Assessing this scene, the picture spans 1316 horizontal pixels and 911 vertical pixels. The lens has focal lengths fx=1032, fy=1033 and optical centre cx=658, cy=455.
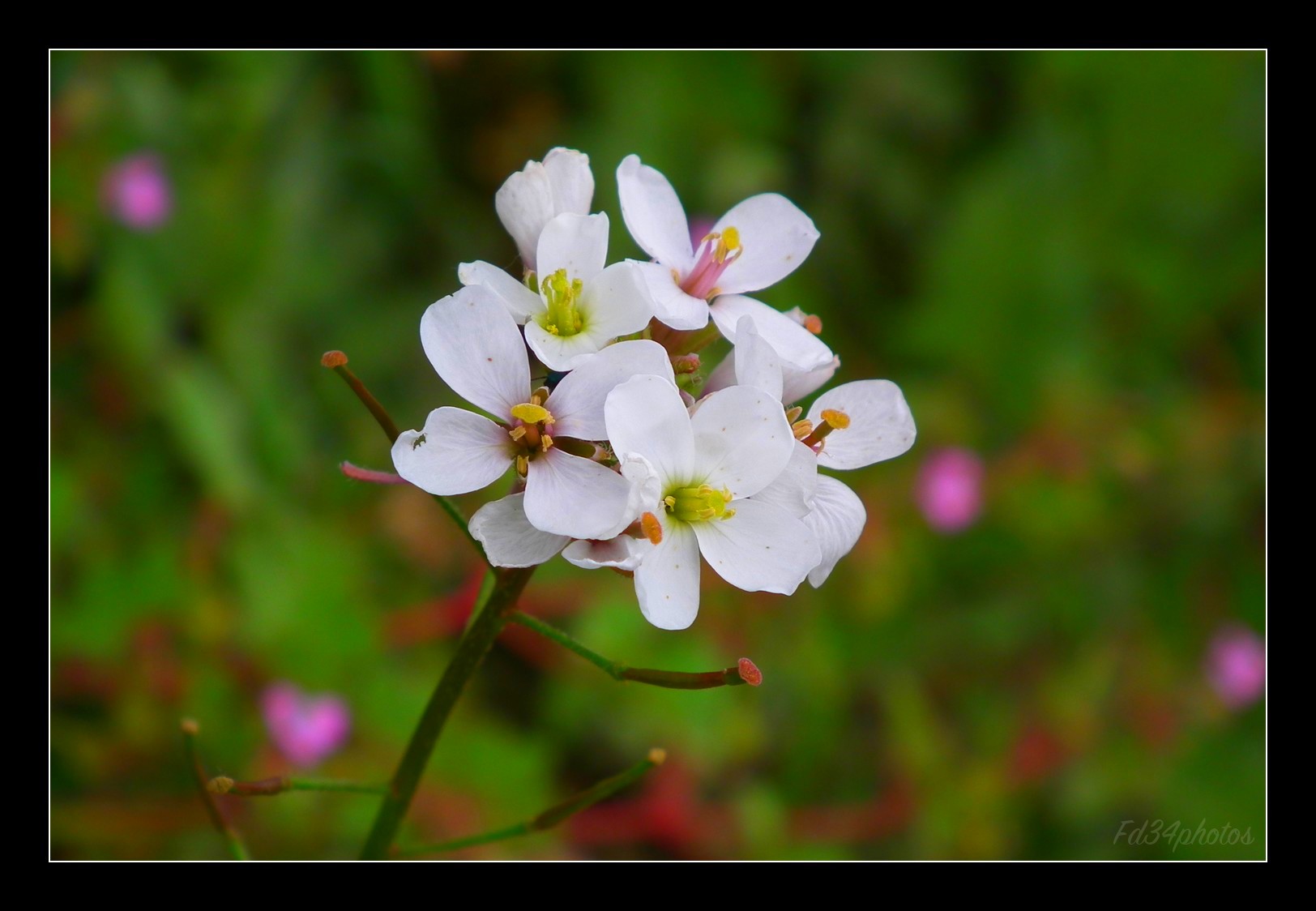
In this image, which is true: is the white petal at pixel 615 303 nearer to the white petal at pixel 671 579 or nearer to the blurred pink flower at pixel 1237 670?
the white petal at pixel 671 579

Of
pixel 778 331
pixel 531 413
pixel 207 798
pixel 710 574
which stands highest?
pixel 778 331

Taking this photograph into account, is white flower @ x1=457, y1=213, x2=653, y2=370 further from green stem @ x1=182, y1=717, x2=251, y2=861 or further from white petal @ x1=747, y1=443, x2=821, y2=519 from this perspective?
green stem @ x1=182, y1=717, x2=251, y2=861

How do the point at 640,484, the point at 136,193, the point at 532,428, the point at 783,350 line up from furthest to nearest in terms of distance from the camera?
the point at 136,193
the point at 783,350
the point at 532,428
the point at 640,484

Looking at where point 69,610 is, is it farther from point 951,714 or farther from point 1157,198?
point 1157,198

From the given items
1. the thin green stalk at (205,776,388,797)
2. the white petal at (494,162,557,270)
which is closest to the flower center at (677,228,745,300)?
the white petal at (494,162,557,270)

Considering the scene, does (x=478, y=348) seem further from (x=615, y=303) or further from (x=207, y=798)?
(x=207, y=798)

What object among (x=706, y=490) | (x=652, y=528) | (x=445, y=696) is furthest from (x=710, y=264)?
(x=445, y=696)

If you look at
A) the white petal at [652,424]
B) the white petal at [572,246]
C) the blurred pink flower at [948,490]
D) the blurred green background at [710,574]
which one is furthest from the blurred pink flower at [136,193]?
the blurred pink flower at [948,490]
